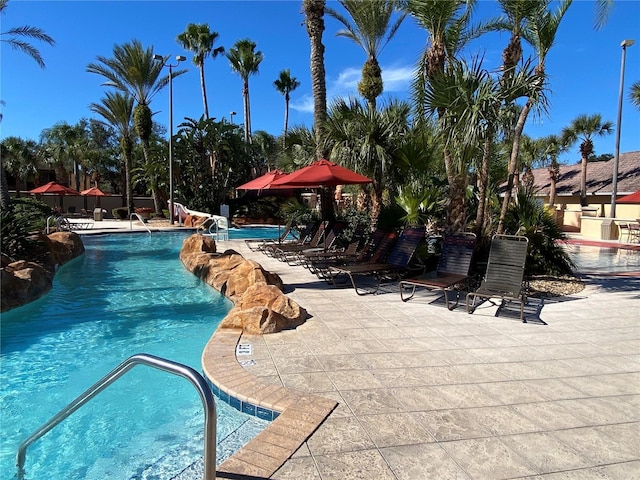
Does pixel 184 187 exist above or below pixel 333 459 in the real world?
above

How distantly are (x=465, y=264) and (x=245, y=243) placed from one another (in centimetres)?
1085

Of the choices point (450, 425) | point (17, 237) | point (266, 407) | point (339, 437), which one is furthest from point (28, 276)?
point (450, 425)

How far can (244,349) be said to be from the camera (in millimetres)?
4660

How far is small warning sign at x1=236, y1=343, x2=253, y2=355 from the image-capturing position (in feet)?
14.9

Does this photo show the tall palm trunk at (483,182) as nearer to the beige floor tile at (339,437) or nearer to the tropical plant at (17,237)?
the beige floor tile at (339,437)

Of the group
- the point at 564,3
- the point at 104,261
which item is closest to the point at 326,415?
the point at 564,3

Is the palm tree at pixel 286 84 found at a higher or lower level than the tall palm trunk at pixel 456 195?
higher

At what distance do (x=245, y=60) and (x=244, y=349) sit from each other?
137 feet

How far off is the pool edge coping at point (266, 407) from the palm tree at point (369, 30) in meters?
14.0

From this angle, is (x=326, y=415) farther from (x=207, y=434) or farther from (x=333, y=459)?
(x=207, y=434)

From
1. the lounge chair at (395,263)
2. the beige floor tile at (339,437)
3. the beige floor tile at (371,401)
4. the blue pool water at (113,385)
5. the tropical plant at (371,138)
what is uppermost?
the tropical plant at (371,138)

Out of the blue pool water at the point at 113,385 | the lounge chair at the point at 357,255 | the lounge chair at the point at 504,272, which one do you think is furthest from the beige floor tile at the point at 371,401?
the lounge chair at the point at 357,255

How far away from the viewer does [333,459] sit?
2729 mm

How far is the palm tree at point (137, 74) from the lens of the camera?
87.1 feet
